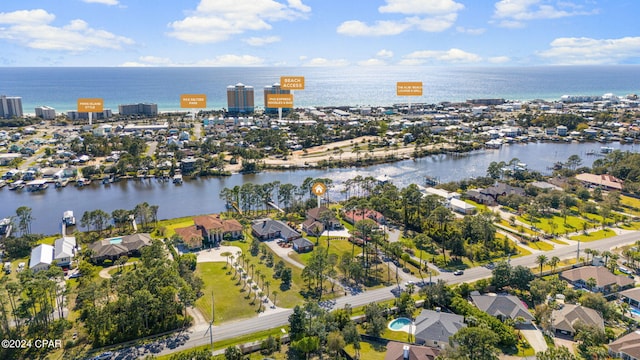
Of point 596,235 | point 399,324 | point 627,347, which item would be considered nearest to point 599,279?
point 627,347

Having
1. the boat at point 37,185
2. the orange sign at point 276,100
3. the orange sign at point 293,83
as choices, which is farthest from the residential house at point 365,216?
the orange sign at point 276,100

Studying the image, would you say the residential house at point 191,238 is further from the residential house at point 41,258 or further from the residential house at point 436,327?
the residential house at point 436,327

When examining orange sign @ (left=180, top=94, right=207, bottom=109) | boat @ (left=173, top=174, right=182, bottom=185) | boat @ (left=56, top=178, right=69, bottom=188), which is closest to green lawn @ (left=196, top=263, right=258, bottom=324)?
boat @ (left=173, top=174, right=182, bottom=185)

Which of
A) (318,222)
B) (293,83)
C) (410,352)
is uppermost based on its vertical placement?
(293,83)

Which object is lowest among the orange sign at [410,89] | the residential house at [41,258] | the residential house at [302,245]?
the residential house at [302,245]

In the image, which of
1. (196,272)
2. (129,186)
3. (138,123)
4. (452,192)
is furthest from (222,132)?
(196,272)

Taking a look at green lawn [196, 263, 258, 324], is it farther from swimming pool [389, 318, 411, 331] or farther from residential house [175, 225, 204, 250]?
swimming pool [389, 318, 411, 331]

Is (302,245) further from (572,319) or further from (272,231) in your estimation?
(572,319)
